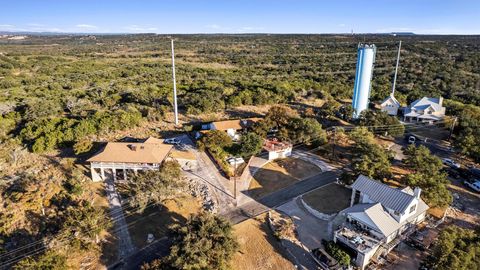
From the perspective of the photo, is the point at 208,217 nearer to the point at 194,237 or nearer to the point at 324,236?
the point at 194,237

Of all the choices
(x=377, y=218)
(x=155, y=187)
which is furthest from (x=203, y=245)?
(x=377, y=218)

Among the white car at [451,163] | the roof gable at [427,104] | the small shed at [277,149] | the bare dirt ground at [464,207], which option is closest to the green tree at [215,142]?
the small shed at [277,149]

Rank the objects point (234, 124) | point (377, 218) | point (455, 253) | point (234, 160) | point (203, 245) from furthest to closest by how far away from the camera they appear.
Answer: point (234, 124)
point (234, 160)
point (377, 218)
point (203, 245)
point (455, 253)

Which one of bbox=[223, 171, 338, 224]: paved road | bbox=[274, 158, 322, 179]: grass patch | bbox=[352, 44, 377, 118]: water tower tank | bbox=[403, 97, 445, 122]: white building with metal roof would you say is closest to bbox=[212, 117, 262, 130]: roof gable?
bbox=[274, 158, 322, 179]: grass patch

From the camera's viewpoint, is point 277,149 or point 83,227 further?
point 277,149

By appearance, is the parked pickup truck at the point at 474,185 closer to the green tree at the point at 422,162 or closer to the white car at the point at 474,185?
the white car at the point at 474,185

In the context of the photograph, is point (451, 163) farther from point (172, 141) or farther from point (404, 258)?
point (172, 141)

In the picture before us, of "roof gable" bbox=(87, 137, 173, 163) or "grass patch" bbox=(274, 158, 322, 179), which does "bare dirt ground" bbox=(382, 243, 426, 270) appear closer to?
"grass patch" bbox=(274, 158, 322, 179)
